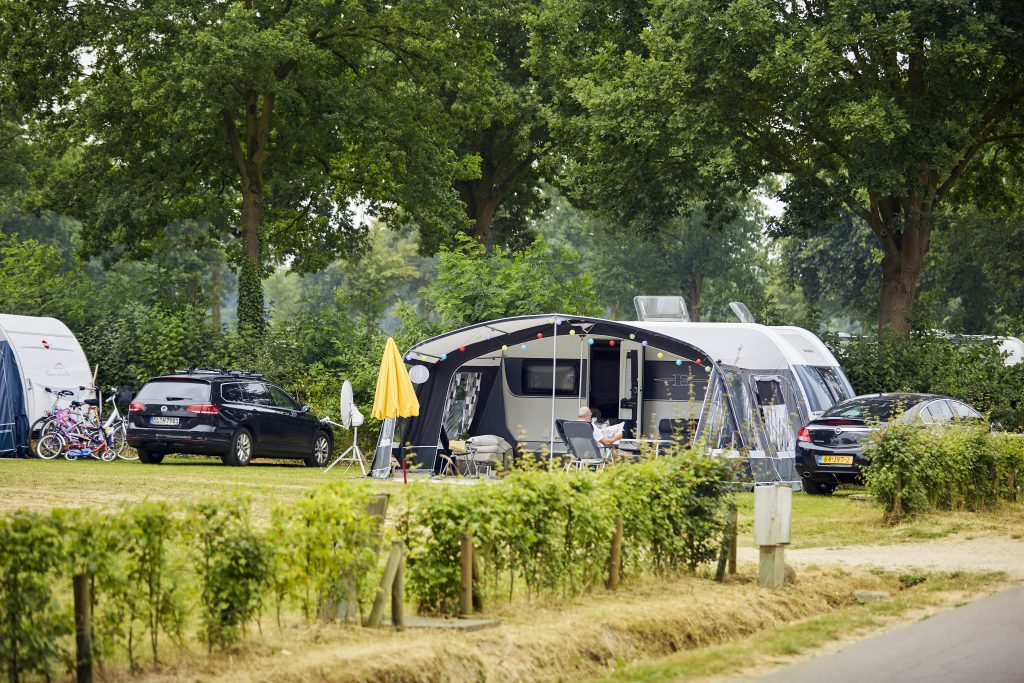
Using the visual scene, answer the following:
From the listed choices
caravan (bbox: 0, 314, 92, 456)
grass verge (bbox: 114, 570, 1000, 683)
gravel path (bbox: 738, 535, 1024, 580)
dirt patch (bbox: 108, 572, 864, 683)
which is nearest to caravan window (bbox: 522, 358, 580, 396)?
caravan (bbox: 0, 314, 92, 456)

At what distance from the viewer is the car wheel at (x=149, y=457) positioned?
77.0 feet

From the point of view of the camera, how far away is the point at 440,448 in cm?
2133

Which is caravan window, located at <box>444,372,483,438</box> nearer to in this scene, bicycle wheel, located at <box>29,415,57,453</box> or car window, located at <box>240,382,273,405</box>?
car window, located at <box>240,382,273,405</box>

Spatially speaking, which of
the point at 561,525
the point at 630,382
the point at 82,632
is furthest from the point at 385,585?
the point at 630,382

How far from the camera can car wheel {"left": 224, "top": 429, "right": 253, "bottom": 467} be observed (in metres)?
22.9

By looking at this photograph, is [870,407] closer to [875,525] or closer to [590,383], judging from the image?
[590,383]

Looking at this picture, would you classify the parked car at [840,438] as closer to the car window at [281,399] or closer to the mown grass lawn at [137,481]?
the mown grass lawn at [137,481]

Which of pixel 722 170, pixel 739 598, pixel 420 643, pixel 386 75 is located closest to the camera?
pixel 420 643

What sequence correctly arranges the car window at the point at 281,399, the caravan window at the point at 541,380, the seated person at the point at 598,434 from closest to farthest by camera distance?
the seated person at the point at 598,434
the caravan window at the point at 541,380
the car window at the point at 281,399

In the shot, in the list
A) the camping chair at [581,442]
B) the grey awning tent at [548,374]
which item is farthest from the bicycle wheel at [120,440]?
the camping chair at [581,442]

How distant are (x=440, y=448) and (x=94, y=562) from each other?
1504 cm

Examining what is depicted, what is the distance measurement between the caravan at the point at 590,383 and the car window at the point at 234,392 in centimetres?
357

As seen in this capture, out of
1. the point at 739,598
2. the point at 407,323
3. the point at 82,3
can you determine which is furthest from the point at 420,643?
the point at 82,3

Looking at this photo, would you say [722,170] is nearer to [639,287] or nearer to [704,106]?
[704,106]
